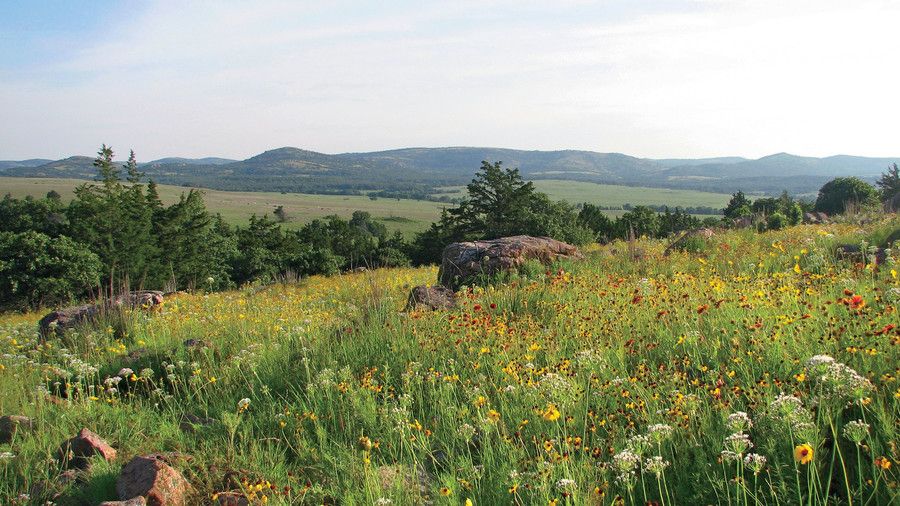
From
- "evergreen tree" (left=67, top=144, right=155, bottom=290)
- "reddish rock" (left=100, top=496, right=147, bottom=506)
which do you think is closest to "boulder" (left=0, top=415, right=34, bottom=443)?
"reddish rock" (left=100, top=496, right=147, bottom=506)

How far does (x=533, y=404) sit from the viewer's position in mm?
4113

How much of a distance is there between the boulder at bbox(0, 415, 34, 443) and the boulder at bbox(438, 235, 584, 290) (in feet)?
23.2

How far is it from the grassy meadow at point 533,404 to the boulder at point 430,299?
592 mm

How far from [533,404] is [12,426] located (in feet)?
13.8

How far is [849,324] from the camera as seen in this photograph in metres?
4.36

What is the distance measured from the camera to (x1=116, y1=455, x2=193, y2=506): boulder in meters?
3.41

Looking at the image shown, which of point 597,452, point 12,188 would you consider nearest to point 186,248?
point 597,452

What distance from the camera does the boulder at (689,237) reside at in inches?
521

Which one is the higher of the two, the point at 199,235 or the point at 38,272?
the point at 199,235

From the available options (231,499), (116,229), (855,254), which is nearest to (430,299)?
(231,499)

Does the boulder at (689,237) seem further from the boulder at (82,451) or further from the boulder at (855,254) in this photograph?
the boulder at (82,451)

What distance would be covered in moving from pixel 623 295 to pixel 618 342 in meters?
2.05

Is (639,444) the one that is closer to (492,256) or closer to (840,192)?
(492,256)

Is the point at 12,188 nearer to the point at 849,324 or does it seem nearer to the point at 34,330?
the point at 34,330
